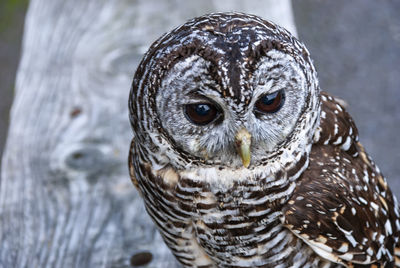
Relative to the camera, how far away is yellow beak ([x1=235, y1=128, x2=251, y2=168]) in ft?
6.31

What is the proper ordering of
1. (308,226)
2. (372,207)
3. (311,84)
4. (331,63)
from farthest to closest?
(331,63) → (372,207) → (308,226) → (311,84)

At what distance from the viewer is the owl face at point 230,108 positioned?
181cm

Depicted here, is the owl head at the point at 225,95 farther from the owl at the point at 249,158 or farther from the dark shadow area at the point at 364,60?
the dark shadow area at the point at 364,60

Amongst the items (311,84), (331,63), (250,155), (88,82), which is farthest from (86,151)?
(331,63)

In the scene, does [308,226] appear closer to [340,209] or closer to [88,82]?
[340,209]

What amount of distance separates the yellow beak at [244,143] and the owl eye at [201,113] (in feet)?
0.30

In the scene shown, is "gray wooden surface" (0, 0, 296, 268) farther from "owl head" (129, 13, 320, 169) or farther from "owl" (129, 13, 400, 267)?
"owl head" (129, 13, 320, 169)

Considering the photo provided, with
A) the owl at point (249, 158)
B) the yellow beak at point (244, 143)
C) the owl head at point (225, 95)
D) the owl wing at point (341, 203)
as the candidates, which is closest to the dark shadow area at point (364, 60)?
the owl wing at point (341, 203)

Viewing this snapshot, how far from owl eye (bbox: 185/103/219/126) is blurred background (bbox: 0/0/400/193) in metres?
2.40

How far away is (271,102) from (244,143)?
147 millimetres

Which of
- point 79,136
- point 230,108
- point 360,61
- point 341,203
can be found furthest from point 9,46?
point 230,108

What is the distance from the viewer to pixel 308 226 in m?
2.16

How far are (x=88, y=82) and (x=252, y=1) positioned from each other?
88cm

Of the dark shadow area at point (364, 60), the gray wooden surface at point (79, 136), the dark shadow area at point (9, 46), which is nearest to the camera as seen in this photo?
the gray wooden surface at point (79, 136)
